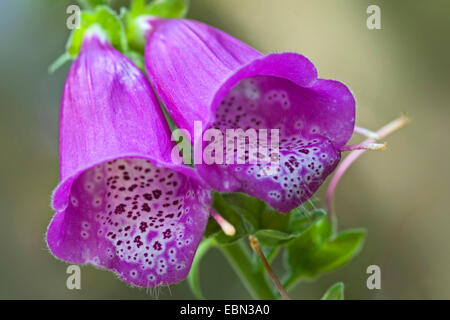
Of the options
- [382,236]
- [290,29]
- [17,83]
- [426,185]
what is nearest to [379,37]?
[290,29]

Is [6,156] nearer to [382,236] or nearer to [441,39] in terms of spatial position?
[382,236]

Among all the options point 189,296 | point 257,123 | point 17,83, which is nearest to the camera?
point 257,123

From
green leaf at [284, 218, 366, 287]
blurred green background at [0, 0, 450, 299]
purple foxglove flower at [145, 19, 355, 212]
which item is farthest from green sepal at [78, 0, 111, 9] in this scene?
blurred green background at [0, 0, 450, 299]

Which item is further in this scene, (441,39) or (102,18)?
(441,39)

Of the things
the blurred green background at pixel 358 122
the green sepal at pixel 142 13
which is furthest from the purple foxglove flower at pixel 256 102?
the blurred green background at pixel 358 122

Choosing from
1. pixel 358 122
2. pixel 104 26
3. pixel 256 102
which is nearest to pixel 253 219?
pixel 256 102

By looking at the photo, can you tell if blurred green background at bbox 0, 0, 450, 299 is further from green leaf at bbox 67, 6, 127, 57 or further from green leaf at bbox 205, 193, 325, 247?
green leaf at bbox 205, 193, 325, 247

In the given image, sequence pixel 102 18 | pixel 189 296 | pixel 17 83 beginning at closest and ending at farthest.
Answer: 1. pixel 102 18
2. pixel 189 296
3. pixel 17 83
